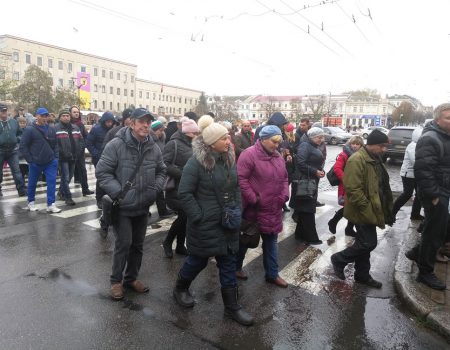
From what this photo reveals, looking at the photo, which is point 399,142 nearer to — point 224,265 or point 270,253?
point 270,253

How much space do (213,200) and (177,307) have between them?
4.03 feet

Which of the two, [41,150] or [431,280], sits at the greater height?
[41,150]

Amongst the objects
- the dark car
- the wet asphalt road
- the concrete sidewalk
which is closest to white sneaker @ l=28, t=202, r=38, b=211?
the wet asphalt road

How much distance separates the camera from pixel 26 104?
42.9 m

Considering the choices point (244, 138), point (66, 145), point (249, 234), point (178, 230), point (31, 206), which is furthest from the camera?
point (66, 145)

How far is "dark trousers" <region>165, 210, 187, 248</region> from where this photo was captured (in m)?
4.93

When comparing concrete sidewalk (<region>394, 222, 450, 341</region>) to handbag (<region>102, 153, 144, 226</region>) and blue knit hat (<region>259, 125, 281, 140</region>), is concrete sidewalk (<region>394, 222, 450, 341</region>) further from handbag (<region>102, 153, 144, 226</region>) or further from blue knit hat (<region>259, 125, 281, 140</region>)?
handbag (<region>102, 153, 144, 226</region>)

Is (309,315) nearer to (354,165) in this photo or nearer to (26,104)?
(354,165)

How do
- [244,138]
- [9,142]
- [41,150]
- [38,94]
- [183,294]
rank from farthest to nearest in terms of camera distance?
[38,94], [9,142], [244,138], [41,150], [183,294]

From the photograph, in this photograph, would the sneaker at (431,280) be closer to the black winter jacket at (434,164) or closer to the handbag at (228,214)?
the black winter jacket at (434,164)

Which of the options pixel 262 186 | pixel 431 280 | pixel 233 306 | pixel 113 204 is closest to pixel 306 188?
pixel 262 186

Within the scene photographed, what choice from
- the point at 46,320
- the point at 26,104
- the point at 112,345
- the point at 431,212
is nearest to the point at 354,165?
the point at 431,212

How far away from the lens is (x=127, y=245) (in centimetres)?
379

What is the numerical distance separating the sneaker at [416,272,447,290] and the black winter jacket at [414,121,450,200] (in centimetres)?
95
